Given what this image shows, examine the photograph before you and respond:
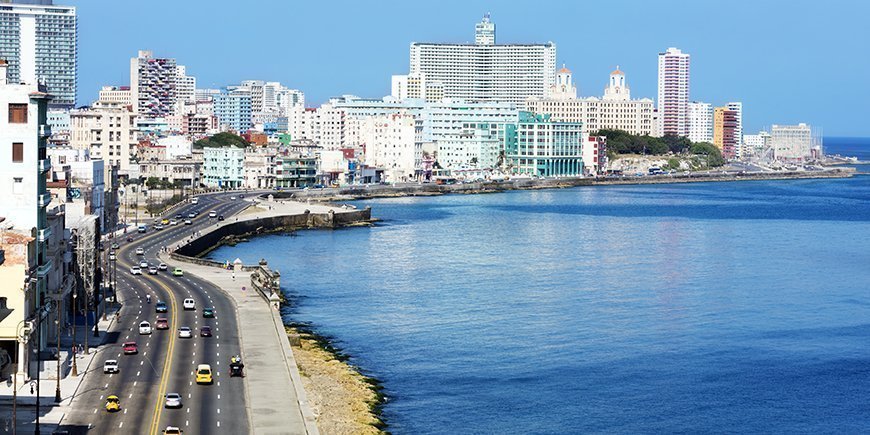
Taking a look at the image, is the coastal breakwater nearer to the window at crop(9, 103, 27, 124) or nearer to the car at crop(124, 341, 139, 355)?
the car at crop(124, 341, 139, 355)

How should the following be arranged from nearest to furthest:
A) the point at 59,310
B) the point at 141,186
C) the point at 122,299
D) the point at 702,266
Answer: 1. the point at 59,310
2. the point at 122,299
3. the point at 702,266
4. the point at 141,186

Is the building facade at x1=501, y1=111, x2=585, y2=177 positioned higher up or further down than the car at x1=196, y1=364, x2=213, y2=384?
higher up

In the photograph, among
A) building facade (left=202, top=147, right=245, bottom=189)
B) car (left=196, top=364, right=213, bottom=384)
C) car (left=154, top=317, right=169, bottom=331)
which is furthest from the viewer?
building facade (left=202, top=147, right=245, bottom=189)

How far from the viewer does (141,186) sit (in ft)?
410

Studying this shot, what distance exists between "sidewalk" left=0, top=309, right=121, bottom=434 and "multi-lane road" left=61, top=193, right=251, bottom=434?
0.27 metres

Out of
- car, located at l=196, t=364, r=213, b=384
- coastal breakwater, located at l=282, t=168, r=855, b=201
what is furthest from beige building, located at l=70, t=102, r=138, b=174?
car, located at l=196, t=364, r=213, b=384

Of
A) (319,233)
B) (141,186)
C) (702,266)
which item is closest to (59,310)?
(702,266)

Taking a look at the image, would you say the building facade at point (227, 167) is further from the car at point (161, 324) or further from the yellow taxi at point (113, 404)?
the yellow taxi at point (113, 404)

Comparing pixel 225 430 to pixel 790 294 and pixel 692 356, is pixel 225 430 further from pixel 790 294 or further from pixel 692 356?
pixel 790 294

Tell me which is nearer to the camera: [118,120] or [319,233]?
[319,233]

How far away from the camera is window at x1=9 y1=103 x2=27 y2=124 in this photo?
41.4m

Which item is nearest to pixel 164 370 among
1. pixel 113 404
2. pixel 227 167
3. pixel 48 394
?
pixel 48 394

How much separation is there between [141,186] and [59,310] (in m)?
86.1

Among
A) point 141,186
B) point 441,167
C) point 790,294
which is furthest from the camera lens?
point 441,167
